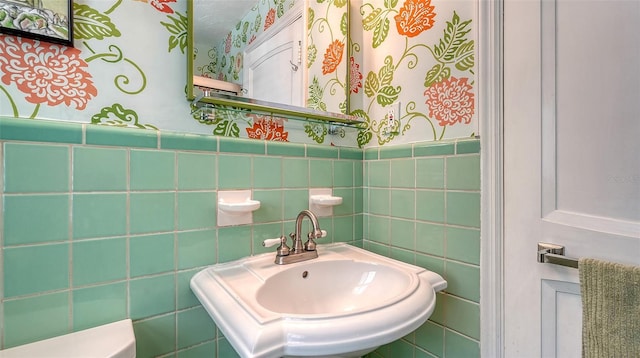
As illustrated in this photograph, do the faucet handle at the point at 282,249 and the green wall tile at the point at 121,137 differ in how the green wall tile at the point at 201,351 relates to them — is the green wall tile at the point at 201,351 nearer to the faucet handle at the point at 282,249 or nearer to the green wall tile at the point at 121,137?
Answer: the faucet handle at the point at 282,249

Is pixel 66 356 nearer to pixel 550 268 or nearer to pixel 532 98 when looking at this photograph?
pixel 550 268

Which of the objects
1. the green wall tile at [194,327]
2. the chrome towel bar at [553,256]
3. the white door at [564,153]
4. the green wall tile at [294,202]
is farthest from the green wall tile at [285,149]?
the chrome towel bar at [553,256]

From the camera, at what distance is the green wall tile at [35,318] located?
64 centimetres

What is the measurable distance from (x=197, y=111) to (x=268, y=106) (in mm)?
229

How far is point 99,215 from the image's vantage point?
2.38ft

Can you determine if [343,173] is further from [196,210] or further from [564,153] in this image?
[564,153]

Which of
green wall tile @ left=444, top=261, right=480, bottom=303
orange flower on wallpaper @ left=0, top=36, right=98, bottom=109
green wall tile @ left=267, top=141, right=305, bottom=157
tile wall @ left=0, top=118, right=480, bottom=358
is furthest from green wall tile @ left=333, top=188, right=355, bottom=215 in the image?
orange flower on wallpaper @ left=0, top=36, right=98, bottom=109

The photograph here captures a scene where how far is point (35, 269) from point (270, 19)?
1.03m

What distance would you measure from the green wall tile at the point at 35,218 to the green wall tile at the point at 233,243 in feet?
1.26

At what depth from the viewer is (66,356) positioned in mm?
597

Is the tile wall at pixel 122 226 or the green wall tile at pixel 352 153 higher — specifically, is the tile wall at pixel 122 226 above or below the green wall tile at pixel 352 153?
below

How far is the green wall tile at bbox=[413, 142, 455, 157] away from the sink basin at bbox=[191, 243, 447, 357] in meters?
0.39

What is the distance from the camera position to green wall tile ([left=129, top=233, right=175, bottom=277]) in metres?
0.77

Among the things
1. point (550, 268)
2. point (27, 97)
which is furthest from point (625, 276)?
point (27, 97)
